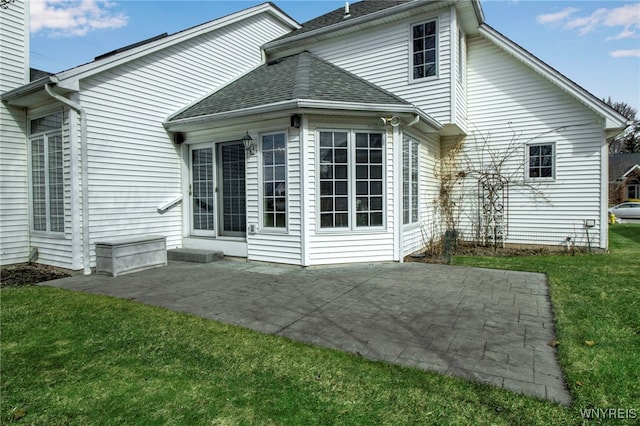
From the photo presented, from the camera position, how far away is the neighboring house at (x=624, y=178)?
31.6m

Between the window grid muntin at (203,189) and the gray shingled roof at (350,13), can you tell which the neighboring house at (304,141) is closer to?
the window grid muntin at (203,189)

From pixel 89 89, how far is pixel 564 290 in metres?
9.26

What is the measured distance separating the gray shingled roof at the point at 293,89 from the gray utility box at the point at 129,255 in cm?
310

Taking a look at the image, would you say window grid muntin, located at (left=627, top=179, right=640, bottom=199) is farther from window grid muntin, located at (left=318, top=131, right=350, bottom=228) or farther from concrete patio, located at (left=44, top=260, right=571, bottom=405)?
window grid muntin, located at (left=318, top=131, right=350, bottom=228)

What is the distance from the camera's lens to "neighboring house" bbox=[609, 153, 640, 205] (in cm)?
3161

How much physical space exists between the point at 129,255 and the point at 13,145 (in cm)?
373

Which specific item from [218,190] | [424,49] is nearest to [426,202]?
[424,49]

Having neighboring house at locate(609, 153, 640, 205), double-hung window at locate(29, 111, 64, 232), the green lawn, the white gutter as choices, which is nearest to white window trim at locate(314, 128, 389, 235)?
the white gutter

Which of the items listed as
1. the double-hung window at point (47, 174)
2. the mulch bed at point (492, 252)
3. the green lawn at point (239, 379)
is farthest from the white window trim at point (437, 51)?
the double-hung window at point (47, 174)

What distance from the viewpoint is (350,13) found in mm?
11000

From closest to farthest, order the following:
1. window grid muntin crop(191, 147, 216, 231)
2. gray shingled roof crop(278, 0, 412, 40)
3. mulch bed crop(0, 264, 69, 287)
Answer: mulch bed crop(0, 264, 69, 287) → window grid muntin crop(191, 147, 216, 231) → gray shingled roof crop(278, 0, 412, 40)

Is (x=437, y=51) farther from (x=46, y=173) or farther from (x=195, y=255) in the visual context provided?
(x=46, y=173)

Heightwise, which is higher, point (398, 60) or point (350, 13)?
point (350, 13)

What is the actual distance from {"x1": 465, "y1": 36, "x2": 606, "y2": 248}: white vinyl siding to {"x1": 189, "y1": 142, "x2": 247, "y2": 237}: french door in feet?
22.2
